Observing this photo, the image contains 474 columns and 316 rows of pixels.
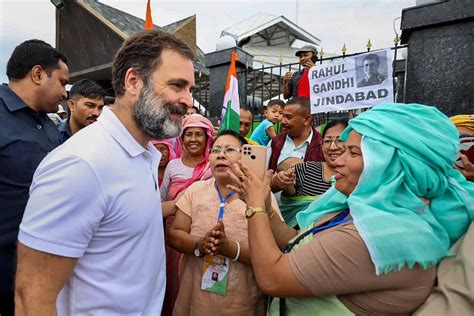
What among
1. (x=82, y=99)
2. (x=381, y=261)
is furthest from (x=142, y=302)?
(x=82, y=99)

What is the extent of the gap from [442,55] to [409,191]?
118 inches

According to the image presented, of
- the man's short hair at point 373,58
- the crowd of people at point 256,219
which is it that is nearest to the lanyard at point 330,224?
the crowd of people at point 256,219

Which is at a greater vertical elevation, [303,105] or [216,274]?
[303,105]

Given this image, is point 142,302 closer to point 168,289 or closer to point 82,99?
point 168,289

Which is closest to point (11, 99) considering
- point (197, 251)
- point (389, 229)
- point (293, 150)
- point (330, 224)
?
point (197, 251)

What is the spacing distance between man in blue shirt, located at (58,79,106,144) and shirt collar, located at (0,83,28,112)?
1.05 metres

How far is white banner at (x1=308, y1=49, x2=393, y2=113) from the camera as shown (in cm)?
362

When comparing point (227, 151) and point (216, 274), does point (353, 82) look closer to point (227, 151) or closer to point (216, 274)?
point (227, 151)

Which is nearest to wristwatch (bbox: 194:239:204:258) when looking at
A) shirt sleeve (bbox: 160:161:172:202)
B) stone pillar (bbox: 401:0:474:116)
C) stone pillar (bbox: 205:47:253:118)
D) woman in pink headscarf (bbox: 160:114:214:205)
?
woman in pink headscarf (bbox: 160:114:214:205)

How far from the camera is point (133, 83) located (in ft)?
4.42

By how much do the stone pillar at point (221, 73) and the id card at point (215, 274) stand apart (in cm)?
472

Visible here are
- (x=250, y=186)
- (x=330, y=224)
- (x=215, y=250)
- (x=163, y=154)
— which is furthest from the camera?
(x=163, y=154)

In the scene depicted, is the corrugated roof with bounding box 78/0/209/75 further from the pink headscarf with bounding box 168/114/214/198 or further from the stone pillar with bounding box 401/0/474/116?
the pink headscarf with bounding box 168/114/214/198

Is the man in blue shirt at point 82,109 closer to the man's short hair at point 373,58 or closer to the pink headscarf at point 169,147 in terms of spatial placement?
the pink headscarf at point 169,147
